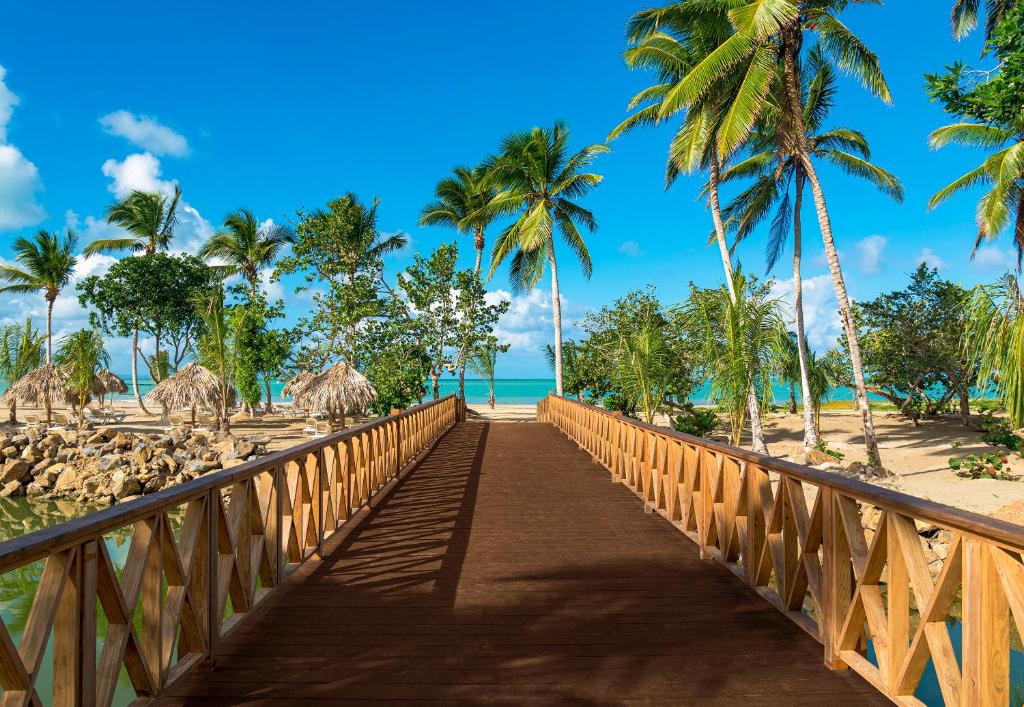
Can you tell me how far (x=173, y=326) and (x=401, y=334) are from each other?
21065 millimetres

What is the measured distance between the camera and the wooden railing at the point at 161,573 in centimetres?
190

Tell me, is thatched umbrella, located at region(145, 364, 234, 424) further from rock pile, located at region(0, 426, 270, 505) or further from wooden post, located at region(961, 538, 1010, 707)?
wooden post, located at region(961, 538, 1010, 707)

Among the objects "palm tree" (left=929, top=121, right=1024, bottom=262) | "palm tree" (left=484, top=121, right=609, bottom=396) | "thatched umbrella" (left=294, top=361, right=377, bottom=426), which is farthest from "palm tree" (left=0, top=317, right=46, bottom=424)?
"palm tree" (left=929, top=121, right=1024, bottom=262)

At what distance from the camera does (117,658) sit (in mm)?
2273

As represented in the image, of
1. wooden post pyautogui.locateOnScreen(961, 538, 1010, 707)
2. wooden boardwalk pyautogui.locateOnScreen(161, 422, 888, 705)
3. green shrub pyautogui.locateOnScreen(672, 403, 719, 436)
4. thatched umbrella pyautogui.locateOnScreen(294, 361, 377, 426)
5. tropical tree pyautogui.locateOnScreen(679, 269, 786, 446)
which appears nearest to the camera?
wooden post pyautogui.locateOnScreen(961, 538, 1010, 707)

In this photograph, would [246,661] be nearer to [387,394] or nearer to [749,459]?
[749,459]

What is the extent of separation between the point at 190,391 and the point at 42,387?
737 centimetres

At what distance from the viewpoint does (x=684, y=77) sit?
48.9 feet

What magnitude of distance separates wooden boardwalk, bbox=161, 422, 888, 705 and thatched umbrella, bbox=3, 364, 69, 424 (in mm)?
26827

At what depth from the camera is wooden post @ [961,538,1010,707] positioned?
202 cm

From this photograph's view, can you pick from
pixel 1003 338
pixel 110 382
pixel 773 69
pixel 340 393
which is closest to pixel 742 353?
pixel 1003 338

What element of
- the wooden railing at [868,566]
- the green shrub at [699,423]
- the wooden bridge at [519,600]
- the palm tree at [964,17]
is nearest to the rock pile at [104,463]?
the wooden bridge at [519,600]

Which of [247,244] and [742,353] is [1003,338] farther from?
[247,244]

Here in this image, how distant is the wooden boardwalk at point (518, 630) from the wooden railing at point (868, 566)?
6.7 inches
